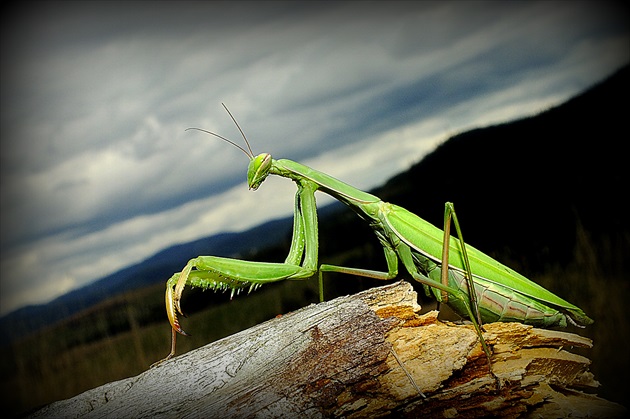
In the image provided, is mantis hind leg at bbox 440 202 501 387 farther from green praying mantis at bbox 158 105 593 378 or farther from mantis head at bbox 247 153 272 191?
mantis head at bbox 247 153 272 191

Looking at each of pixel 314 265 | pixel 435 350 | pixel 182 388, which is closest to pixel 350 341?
pixel 435 350

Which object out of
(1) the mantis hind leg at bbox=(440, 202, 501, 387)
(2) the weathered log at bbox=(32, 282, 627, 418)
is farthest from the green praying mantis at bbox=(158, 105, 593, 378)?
(2) the weathered log at bbox=(32, 282, 627, 418)

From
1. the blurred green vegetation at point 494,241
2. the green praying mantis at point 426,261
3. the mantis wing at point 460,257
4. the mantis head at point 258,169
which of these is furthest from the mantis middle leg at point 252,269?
the blurred green vegetation at point 494,241

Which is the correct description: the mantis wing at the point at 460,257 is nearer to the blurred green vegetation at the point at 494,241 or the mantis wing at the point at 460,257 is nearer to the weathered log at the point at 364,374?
the weathered log at the point at 364,374

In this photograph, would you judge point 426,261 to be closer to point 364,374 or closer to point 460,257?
point 460,257

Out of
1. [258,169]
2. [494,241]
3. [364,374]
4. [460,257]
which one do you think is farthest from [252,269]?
[494,241]

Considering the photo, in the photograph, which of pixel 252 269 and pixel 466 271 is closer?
pixel 252 269

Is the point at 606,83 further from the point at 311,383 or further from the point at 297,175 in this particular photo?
the point at 311,383
